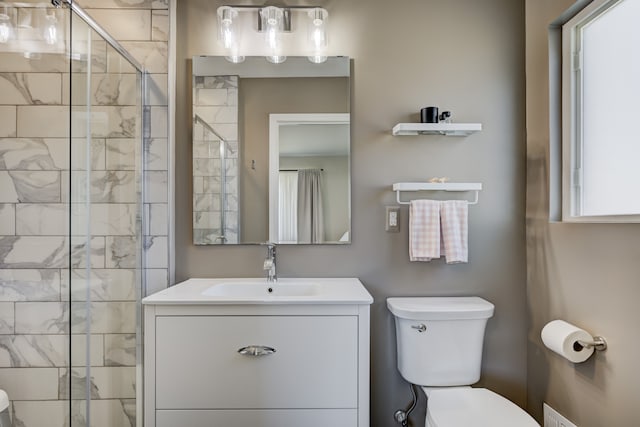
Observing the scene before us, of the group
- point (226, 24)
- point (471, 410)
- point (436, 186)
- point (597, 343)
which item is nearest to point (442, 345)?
point (471, 410)

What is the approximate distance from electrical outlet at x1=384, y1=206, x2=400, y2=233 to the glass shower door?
4.04 feet

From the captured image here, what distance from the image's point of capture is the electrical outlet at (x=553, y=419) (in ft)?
5.59

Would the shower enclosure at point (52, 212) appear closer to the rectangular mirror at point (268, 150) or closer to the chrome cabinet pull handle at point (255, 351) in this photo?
the rectangular mirror at point (268, 150)

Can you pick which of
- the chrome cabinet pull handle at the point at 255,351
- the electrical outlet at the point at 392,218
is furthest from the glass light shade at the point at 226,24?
the chrome cabinet pull handle at the point at 255,351

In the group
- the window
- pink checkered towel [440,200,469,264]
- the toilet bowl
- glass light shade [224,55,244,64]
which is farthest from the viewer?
glass light shade [224,55,244,64]

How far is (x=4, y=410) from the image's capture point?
52.3 inches

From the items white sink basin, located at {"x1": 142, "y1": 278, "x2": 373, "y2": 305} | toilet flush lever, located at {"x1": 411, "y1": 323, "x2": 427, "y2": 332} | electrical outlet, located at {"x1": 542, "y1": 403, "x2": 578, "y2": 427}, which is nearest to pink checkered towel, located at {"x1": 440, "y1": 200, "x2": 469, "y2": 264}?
toilet flush lever, located at {"x1": 411, "y1": 323, "x2": 427, "y2": 332}

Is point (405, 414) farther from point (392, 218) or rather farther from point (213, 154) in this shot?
point (213, 154)

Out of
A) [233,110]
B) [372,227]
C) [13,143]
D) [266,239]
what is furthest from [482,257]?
[13,143]

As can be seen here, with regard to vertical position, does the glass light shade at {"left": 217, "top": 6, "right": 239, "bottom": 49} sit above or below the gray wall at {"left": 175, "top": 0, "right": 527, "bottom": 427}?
above

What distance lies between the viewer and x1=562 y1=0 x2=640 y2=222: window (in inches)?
56.8

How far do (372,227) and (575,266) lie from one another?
0.90m

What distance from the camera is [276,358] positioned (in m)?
1.50

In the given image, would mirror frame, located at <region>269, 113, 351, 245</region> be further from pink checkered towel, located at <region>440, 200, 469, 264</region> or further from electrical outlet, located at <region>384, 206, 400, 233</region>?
pink checkered towel, located at <region>440, 200, 469, 264</region>
